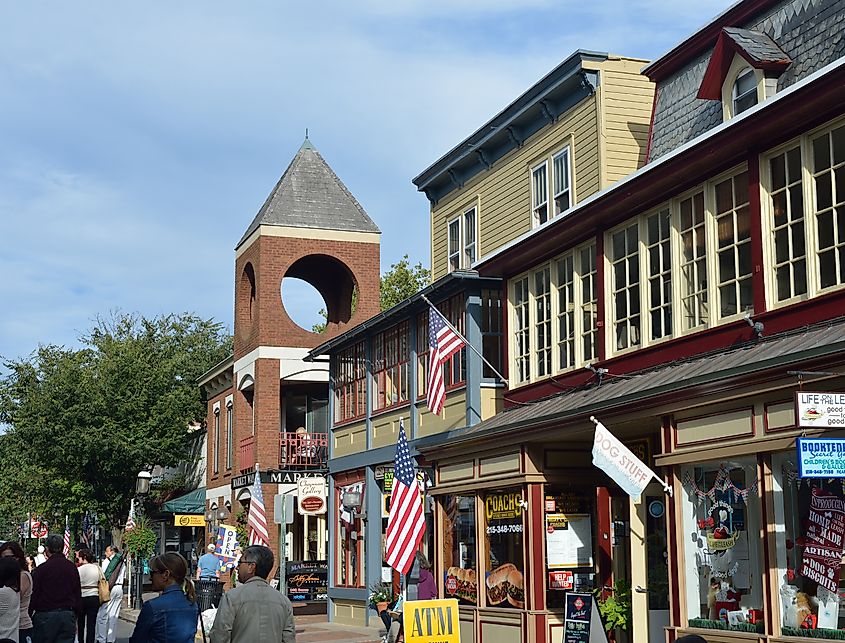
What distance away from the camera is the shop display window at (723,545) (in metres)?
12.6

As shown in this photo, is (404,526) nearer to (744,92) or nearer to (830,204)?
(744,92)

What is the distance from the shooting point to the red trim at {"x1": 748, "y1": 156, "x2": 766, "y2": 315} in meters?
13.8

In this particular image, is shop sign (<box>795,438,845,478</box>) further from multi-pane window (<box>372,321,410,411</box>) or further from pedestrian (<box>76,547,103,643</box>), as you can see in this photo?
multi-pane window (<box>372,321,410,411</box>)

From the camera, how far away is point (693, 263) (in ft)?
49.9

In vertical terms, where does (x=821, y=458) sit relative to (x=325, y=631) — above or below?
above

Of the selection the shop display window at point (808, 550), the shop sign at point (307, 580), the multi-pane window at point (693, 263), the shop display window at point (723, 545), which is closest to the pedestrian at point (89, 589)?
the shop display window at point (723, 545)

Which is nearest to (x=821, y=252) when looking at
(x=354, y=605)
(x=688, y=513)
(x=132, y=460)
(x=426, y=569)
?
(x=688, y=513)

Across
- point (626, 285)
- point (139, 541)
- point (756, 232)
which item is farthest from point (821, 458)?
point (139, 541)

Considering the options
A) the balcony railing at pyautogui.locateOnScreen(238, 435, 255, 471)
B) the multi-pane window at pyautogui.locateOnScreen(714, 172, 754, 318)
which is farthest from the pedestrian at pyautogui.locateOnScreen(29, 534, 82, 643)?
the balcony railing at pyautogui.locateOnScreen(238, 435, 255, 471)

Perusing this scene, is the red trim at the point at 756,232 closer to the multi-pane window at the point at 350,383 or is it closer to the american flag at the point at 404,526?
the american flag at the point at 404,526

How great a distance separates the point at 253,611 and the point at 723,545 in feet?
21.8

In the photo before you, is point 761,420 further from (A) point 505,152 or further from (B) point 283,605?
(A) point 505,152

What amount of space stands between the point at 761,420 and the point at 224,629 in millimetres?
6300

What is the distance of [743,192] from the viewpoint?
14367 mm
